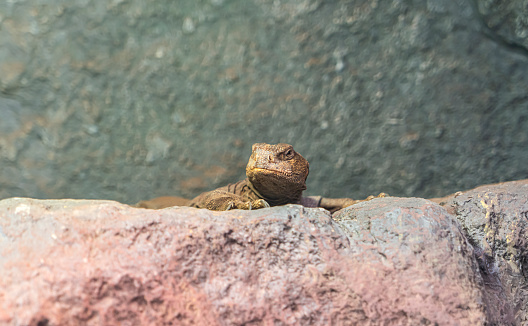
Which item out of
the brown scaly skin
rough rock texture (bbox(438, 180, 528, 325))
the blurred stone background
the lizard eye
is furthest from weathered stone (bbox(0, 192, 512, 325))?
the blurred stone background

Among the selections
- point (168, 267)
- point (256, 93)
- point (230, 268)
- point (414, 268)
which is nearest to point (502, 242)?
point (414, 268)

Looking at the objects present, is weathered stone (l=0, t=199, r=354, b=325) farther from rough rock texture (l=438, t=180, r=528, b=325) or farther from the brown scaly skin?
rough rock texture (l=438, t=180, r=528, b=325)

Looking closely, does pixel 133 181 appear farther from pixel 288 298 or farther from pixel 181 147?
pixel 288 298

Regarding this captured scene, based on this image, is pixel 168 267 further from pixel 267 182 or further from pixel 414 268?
pixel 267 182

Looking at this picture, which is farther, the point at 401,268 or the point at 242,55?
the point at 242,55

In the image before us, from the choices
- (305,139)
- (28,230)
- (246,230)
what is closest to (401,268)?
(246,230)
